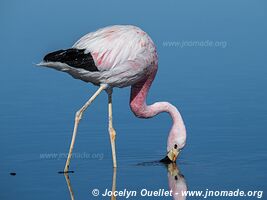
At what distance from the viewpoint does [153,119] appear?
15.9 m

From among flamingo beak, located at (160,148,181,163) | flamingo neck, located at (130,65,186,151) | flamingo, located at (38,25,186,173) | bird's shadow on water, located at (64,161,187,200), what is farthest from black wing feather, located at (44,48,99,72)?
flamingo beak, located at (160,148,181,163)

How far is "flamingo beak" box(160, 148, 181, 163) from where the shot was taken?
520 inches

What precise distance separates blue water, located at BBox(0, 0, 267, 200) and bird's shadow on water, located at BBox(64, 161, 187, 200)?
0.04m

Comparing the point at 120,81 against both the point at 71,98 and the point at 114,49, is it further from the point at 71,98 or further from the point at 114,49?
the point at 71,98

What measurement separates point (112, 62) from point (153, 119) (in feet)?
10.4

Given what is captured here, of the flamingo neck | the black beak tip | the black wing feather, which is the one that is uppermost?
the black wing feather

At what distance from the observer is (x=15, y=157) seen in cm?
1342

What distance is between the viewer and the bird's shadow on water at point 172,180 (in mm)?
11477

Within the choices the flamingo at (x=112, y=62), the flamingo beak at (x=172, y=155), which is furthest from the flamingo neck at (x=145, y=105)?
the flamingo beak at (x=172, y=155)

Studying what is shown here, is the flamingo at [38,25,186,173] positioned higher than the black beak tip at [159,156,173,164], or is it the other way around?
the flamingo at [38,25,186,173]

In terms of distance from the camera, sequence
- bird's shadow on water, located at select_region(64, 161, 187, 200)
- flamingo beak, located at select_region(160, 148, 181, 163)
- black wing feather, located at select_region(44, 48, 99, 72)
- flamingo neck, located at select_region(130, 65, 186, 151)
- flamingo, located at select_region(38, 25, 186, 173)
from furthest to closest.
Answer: flamingo neck, located at select_region(130, 65, 186, 151), flamingo beak, located at select_region(160, 148, 181, 163), flamingo, located at select_region(38, 25, 186, 173), black wing feather, located at select_region(44, 48, 99, 72), bird's shadow on water, located at select_region(64, 161, 187, 200)

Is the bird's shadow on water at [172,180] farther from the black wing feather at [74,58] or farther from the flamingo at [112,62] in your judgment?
the black wing feather at [74,58]

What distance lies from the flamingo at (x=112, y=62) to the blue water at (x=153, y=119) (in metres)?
0.45

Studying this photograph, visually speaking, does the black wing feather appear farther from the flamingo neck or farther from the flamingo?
the flamingo neck
